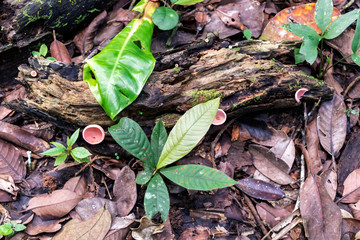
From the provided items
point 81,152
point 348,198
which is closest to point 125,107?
point 81,152

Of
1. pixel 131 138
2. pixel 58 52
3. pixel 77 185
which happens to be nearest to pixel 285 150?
pixel 131 138

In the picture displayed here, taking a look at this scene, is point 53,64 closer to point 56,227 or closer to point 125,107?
point 125,107

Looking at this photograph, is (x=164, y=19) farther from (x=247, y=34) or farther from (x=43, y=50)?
(x=43, y=50)

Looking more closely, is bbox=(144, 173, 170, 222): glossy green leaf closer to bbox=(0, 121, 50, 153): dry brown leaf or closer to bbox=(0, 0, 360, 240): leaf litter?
bbox=(0, 0, 360, 240): leaf litter

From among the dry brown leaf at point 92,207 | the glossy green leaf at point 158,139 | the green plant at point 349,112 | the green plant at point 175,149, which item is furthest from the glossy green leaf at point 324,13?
the dry brown leaf at point 92,207

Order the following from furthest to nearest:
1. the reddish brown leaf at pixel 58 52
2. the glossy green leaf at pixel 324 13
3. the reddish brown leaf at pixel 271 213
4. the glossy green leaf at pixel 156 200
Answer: the reddish brown leaf at pixel 58 52, the glossy green leaf at pixel 324 13, the reddish brown leaf at pixel 271 213, the glossy green leaf at pixel 156 200

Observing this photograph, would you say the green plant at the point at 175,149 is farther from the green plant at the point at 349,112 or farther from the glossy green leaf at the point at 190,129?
the green plant at the point at 349,112
